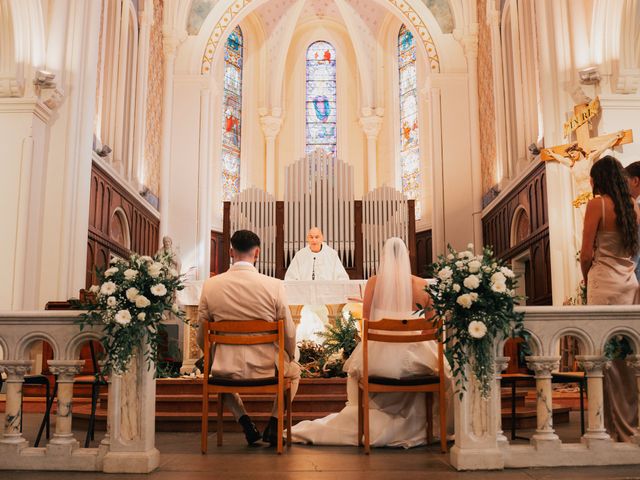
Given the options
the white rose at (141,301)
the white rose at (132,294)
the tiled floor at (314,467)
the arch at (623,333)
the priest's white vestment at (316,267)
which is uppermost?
the priest's white vestment at (316,267)

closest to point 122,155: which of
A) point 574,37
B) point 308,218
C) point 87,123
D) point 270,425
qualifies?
point 87,123

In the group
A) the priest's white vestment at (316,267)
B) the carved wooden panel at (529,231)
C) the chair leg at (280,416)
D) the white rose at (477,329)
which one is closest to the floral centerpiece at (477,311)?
the white rose at (477,329)

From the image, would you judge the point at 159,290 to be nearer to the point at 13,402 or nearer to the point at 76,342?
the point at 76,342

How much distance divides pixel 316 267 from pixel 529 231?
4.12 metres

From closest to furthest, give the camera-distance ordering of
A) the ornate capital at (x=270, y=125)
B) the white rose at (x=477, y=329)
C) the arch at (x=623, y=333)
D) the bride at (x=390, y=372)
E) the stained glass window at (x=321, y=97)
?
the white rose at (x=477, y=329) → the arch at (x=623, y=333) → the bride at (x=390, y=372) → the ornate capital at (x=270, y=125) → the stained glass window at (x=321, y=97)

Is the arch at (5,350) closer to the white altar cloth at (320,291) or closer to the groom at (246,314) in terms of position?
the groom at (246,314)

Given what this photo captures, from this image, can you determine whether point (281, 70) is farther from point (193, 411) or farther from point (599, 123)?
point (193, 411)

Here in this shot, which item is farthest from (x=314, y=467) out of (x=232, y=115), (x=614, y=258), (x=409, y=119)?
(x=232, y=115)

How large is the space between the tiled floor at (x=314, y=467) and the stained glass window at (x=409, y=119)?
12.3m

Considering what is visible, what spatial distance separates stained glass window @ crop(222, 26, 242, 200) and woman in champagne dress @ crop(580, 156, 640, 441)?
13.2m

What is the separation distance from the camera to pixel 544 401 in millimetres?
3955

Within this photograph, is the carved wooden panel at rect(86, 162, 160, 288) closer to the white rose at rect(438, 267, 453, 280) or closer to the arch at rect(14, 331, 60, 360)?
the arch at rect(14, 331, 60, 360)

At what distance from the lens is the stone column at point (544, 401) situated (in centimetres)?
394

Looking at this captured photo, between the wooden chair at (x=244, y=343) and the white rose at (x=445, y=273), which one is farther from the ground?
the white rose at (x=445, y=273)
